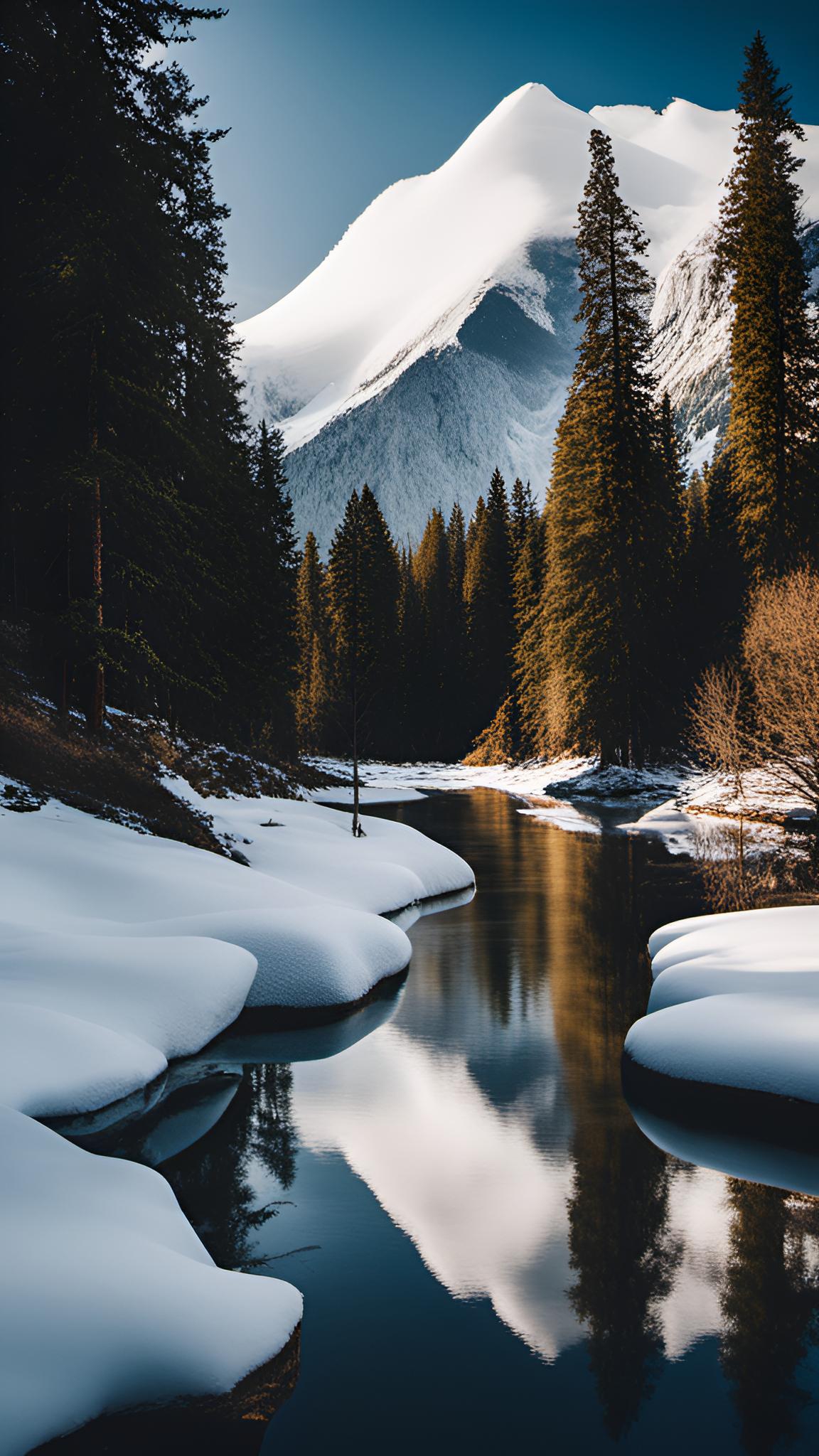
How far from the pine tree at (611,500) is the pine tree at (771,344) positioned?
4.77 metres

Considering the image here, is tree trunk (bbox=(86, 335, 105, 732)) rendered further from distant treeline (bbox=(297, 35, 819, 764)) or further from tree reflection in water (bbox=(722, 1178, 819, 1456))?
tree reflection in water (bbox=(722, 1178, 819, 1456))

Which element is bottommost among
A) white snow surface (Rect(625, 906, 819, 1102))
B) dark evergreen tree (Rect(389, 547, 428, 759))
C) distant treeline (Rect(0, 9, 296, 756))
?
white snow surface (Rect(625, 906, 819, 1102))

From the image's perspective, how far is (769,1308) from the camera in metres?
7.72

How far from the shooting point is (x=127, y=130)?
22797 mm

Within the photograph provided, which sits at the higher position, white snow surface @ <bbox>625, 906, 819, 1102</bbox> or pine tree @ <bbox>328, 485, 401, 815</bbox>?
pine tree @ <bbox>328, 485, 401, 815</bbox>

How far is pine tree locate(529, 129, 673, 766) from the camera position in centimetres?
4369

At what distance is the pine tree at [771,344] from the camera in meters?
38.4

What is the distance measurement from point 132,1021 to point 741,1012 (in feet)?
22.9

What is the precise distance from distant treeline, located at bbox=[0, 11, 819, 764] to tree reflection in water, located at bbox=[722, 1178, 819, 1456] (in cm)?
1708

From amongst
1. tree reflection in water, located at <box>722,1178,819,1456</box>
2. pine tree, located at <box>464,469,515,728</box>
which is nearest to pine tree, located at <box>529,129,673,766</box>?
pine tree, located at <box>464,469,515,728</box>

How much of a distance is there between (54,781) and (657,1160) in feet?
46.9

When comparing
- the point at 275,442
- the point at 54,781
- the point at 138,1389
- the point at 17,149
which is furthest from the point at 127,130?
the point at 275,442

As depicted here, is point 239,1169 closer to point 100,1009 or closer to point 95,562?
point 100,1009

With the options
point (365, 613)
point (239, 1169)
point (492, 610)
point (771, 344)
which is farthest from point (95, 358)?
point (492, 610)
